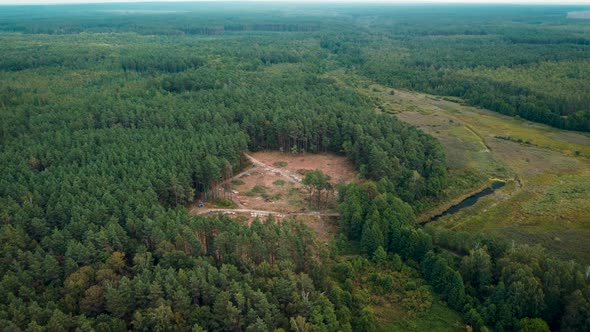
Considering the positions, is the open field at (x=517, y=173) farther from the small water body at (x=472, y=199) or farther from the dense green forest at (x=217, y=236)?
the dense green forest at (x=217, y=236)

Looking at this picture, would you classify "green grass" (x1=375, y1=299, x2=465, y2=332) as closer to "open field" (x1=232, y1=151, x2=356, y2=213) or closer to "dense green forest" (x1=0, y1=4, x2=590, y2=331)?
"dense green forest" (x1=0, y1=4, x2=590, y2=331)

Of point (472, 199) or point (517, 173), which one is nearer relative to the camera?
point (472, 199)

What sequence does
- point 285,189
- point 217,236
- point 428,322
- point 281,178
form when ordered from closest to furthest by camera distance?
point 428,322 → point 217,236 → point 285,189 → point 281,178

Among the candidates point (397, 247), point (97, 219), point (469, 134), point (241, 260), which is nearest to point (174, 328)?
point (241, 260)

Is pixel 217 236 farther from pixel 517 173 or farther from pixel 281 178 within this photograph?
pixel 517 173

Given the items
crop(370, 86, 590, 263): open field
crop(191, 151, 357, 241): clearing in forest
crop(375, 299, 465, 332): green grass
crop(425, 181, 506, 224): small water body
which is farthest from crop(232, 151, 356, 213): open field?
crop(375, 299, 465, 332): green grass

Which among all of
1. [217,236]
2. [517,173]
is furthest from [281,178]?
[517,173]
